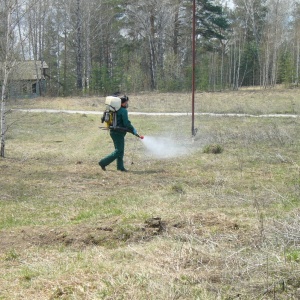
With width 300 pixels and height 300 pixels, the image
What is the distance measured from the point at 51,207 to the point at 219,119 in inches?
632

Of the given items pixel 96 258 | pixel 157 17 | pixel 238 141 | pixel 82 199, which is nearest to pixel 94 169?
pixel 82 199

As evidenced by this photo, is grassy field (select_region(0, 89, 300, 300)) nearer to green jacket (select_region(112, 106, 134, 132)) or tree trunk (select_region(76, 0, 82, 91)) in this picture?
green jacket (select_region(112, 106, 134, 132))

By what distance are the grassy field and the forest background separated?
1268 inches

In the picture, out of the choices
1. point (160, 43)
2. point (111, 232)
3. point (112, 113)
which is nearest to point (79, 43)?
point (160, 43)

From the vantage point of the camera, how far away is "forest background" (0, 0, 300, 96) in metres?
47.1

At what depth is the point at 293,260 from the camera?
413cm

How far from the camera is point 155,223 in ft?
19.4

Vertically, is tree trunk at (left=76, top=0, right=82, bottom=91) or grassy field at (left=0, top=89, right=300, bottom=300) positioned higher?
tree trunk at (left=76, top=0, right=82, bottom=91)

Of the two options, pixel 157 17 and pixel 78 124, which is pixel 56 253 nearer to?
pixel 78 124

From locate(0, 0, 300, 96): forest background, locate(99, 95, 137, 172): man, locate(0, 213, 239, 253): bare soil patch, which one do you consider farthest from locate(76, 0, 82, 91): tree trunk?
locate(0, 213, 239, 253): bare soil patch

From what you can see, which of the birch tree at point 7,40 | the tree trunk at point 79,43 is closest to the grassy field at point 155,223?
the birch tree at point 7,40

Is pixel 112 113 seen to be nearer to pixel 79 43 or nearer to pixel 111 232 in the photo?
pixel 111 232

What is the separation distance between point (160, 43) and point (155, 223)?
44.4 meters

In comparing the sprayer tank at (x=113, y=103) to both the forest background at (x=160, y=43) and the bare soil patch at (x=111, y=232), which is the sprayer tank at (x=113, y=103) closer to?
the bare soil patch at (x=111, y=232)
